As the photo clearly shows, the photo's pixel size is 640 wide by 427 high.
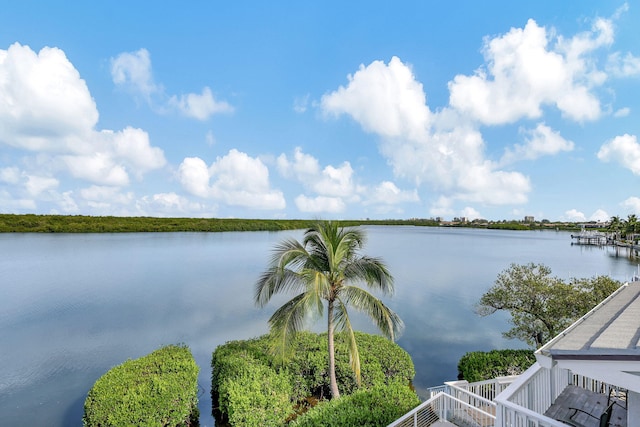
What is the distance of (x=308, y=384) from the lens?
1011 cm

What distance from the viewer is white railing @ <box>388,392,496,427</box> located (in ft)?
19.6

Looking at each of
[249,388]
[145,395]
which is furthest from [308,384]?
[145,395]

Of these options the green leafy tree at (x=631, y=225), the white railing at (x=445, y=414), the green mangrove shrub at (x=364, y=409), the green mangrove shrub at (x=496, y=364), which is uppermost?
the green leafy tree at (x=631, y=225)

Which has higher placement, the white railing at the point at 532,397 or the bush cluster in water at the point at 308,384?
the white railing at the point at 532,397

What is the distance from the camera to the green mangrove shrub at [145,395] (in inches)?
280

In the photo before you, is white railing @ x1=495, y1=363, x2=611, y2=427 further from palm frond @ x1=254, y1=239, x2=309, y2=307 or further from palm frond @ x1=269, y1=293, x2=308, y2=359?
palm frond @ x1=254, y1=239, x2=309, y2=307

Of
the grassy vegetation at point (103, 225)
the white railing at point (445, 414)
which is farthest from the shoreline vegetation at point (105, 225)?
the white railing at point (445, 414)

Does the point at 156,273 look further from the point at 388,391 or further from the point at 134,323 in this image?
the point at 388,391

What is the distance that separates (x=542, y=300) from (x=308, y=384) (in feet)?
33.3

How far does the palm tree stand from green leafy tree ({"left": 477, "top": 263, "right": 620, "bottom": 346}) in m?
7.42

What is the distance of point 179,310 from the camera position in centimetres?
2044

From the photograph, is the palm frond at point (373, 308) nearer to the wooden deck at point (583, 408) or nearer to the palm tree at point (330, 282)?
the palm tree at point (330, 282)

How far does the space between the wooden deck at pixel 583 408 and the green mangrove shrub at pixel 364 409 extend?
3.33m

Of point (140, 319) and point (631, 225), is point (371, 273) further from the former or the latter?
point (631, 225)
